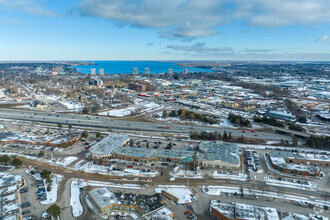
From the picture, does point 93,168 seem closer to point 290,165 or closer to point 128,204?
point 128,204

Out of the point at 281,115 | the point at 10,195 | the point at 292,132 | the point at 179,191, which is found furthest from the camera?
the point at 281,115

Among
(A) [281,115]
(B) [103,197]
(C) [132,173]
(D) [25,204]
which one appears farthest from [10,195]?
(A) [281,115]

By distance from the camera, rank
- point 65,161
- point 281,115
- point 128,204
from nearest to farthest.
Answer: point 128,204, point 65,161, point 281,115

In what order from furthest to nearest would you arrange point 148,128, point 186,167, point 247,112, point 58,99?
point 58,99
point 247,112
point 148,128
point 186,167

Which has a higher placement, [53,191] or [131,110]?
[131,110]

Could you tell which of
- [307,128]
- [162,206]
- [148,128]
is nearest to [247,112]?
[307,128]

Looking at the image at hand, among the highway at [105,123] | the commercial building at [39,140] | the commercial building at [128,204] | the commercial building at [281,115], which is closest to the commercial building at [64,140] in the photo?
the commercial building at [39,140]

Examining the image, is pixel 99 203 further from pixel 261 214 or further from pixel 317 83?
pixel 317 83
